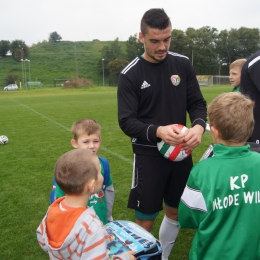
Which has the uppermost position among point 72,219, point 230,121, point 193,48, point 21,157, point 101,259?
point 193,48

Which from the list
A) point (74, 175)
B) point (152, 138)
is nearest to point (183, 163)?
point (152, 138)

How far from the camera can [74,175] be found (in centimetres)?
223

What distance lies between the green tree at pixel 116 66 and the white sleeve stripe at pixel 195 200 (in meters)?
75.3

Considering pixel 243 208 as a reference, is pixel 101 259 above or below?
below

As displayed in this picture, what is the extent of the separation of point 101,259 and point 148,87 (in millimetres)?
1783

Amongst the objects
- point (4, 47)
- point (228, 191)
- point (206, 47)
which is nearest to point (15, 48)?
point (4, 47)

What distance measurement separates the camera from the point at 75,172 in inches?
88.0

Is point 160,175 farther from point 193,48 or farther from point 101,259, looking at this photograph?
point 193,48

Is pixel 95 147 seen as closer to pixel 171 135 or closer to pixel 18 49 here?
pixel 171 135

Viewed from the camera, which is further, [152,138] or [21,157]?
[21,157]

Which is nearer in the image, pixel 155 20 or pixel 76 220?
pixel 76 220

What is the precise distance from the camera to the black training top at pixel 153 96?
329cm

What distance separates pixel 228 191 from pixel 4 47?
105 metres

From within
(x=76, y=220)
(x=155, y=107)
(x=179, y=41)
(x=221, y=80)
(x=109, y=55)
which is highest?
(x=179, y=41)
